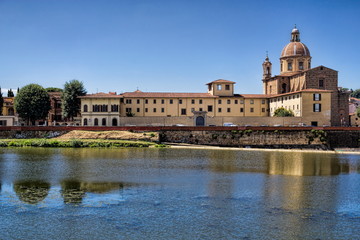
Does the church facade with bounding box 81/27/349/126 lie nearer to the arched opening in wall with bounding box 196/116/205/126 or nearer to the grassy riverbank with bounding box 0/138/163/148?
the arched opening in wall with bounding box 196/116/205/126

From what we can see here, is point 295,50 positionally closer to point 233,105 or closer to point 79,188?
point 233,105

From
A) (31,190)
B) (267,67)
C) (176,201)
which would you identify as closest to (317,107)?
(267,67)

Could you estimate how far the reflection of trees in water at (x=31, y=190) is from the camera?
27.5 meters

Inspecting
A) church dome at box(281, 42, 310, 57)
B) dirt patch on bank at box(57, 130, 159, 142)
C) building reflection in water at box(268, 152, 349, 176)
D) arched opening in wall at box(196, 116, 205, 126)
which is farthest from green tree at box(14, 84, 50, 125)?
church dome at box(281, 42, 310, 57)

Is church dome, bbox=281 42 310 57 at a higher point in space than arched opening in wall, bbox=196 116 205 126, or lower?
higher

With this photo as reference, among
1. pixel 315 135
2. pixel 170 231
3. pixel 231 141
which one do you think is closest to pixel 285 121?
pixel 315 135

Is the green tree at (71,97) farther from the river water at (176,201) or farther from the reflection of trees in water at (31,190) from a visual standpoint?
the reflection of trees in water at (31,190)

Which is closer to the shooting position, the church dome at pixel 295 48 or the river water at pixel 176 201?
the river water at pixel 176 201

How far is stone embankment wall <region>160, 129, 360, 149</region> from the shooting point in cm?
7175

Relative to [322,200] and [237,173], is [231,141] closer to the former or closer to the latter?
[237,173]

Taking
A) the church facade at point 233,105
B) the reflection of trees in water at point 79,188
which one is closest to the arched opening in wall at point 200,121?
the church facade at point 233,105

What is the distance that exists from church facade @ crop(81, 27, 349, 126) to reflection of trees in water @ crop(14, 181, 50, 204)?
48964mm

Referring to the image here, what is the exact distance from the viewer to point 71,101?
87.2m

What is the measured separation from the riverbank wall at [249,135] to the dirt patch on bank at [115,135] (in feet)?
3.56
